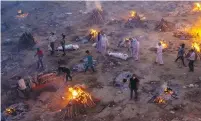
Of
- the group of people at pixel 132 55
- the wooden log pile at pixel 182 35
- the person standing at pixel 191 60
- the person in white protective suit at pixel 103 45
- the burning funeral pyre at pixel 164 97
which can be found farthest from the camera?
the wooden log pile at pixel 182 35

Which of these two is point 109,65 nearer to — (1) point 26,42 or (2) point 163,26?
(2) point 163,26

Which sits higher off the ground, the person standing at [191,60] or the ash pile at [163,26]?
the ash pile at [163,26]

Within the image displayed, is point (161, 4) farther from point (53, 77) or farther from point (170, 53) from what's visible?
point (53, 77)

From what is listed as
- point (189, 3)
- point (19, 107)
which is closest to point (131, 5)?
point (189, 3)

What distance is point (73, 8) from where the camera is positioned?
102 ft

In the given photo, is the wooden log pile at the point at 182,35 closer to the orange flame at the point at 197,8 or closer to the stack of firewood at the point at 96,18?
the orange flame at the point at 197,8

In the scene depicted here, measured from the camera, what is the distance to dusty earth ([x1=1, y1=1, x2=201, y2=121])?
13273mm

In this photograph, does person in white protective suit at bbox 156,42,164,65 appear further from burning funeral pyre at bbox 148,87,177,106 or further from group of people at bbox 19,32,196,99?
burning funeral pyre at bbox 148,87,177,106

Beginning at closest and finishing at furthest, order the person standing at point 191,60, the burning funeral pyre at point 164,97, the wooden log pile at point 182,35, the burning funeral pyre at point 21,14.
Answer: the burning funeral pyre at point 164,97, the person standing at point 191,60, the wooden log pile at point 182,35, the burning funeral pyre at point 21,14

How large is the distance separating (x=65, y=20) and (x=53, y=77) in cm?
1231

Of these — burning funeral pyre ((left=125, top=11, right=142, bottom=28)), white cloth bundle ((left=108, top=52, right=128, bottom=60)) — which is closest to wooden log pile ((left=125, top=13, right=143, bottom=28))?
burning funeral pyre ((left=125, top=11, right=142, bottom=28))

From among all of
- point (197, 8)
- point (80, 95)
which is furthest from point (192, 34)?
point (80, 95)

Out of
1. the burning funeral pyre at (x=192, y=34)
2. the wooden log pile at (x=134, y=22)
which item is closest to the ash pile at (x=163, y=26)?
the burning funeral pyre at (x=192, y=34)

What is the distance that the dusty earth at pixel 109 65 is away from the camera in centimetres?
1327
